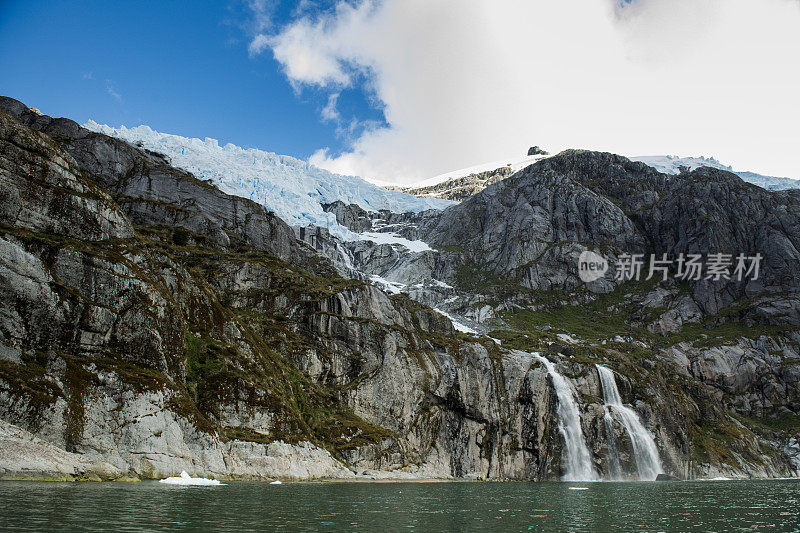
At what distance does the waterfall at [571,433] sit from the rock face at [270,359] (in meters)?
1.91

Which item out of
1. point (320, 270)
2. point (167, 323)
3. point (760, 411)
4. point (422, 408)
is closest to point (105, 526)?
point (167, 323)

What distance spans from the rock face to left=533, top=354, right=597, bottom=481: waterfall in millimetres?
1914

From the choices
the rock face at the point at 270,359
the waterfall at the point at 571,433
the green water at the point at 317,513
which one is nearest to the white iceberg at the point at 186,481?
the rock face at the point at 270,359

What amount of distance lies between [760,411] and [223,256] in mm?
153102

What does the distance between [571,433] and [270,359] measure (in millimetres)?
66337

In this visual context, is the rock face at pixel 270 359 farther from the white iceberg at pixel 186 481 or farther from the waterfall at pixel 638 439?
the waterfall at pixel 638 439

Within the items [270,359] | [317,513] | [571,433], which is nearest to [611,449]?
[571,433]

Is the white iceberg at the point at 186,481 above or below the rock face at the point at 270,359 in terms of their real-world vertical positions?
below

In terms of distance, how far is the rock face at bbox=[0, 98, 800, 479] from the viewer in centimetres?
5184

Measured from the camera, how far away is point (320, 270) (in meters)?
175

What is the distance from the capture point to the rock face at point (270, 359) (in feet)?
170

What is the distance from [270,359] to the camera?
3364 inches

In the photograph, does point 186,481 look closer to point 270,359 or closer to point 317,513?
point 317,513

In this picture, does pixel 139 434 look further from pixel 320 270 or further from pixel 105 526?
pixel 320 270
